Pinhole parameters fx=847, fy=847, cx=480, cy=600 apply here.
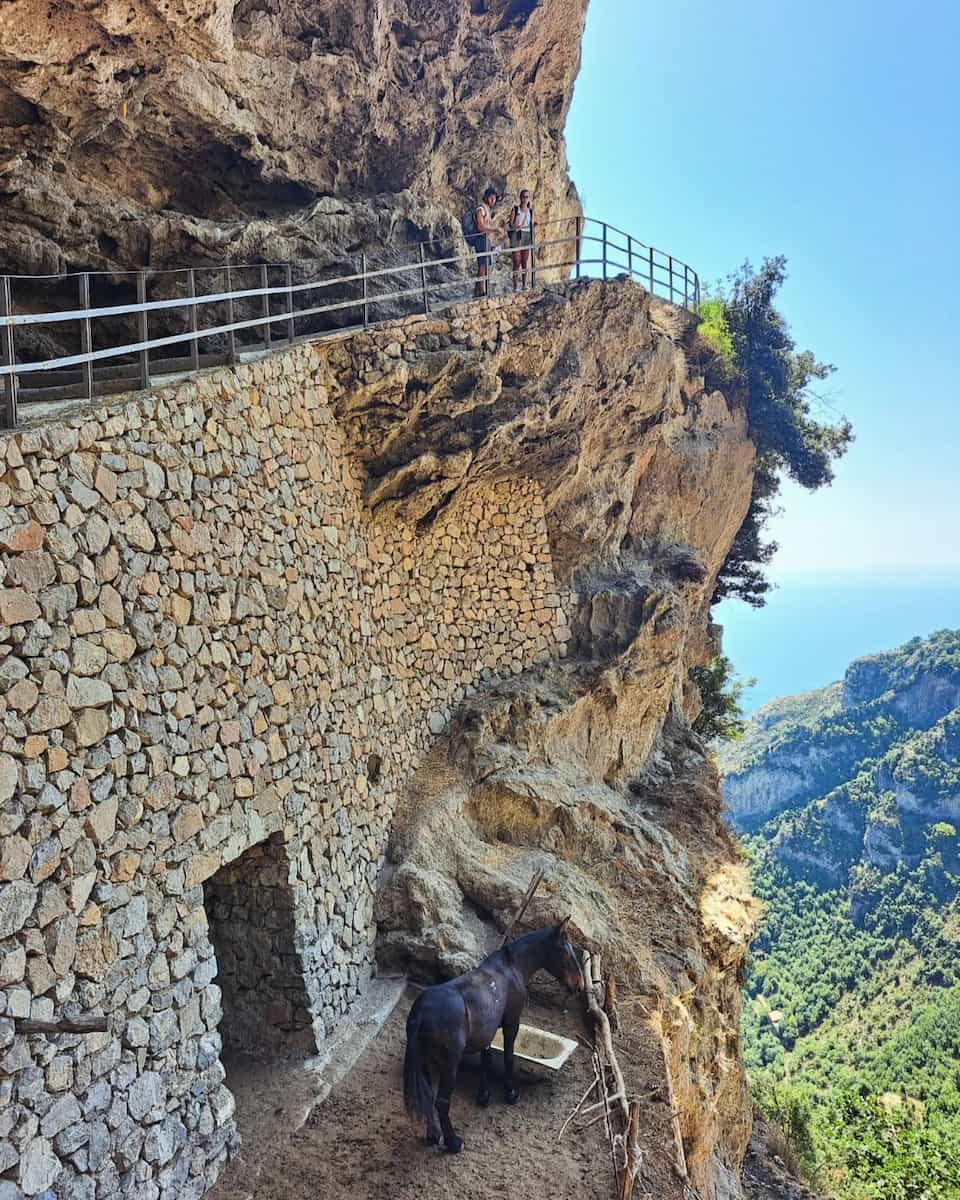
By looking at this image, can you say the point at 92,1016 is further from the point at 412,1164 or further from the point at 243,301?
the point at 243,301

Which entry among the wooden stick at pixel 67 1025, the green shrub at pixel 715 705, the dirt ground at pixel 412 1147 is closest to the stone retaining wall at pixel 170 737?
the wooden stick at pixel 67 1025

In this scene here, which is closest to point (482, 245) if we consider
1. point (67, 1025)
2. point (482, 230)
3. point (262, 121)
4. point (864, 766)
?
point (482, 230)

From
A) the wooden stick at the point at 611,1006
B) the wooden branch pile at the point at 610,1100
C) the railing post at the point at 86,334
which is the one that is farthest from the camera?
the wooden stick at the point at 611,1006

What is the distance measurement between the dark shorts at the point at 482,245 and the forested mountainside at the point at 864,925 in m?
11.4

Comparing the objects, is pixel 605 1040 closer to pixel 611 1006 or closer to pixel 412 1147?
pixel 611 1006

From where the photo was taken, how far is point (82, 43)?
813 centimetres

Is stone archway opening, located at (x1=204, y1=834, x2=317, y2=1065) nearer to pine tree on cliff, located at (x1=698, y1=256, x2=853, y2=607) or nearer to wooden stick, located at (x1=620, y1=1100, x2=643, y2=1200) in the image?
wooden stick, located at (x1=620, y1=1100, x2=643, y2=1200)

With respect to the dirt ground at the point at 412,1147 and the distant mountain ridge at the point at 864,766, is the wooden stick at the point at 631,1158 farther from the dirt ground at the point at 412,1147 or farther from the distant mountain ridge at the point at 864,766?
the distant mountain ridge at the point at 864,766

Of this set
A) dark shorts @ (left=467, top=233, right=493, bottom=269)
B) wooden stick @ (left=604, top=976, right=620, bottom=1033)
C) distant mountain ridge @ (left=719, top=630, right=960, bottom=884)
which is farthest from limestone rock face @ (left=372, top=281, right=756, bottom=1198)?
distant mountain ridge @ (left=719, top=630, right=960, bottom=884)

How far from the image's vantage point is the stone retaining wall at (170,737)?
519 cm

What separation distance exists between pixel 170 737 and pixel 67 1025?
6.74 feet

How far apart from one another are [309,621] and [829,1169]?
21.7 m

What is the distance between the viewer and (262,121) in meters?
10.8

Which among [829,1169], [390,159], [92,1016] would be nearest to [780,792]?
[829,1169]
